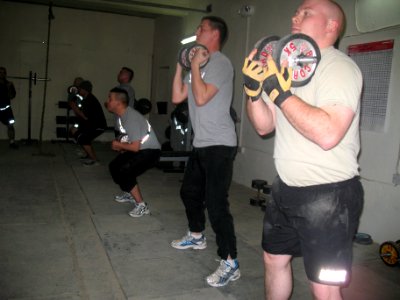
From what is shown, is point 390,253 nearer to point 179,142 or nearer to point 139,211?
point 139,211

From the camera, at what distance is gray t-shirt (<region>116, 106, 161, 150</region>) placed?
11.3ft

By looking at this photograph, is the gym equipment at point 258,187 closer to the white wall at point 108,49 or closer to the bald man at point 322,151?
the white wall at point 108,49

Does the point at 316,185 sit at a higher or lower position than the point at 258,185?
higher

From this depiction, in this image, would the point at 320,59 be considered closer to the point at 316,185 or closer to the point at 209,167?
the point at 316,185

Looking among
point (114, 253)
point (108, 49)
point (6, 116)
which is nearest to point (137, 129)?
point (114, 253)

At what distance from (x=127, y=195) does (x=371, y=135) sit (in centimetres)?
239

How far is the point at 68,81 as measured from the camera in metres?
8.42

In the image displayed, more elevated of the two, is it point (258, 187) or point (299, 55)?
point (299, 55)

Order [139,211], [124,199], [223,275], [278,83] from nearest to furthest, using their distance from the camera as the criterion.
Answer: [278,83]
[223,275]
[139,211]
[124,199]

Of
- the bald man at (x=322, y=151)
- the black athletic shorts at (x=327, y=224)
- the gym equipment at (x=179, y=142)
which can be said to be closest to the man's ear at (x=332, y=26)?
the bald man at (x=322, y=151)

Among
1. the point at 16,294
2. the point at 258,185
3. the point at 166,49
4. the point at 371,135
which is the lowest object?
the point at 16,294

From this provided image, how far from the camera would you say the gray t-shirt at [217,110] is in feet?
7.56

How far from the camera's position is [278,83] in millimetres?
1294

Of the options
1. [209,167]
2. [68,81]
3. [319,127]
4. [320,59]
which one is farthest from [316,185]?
[68,81]
